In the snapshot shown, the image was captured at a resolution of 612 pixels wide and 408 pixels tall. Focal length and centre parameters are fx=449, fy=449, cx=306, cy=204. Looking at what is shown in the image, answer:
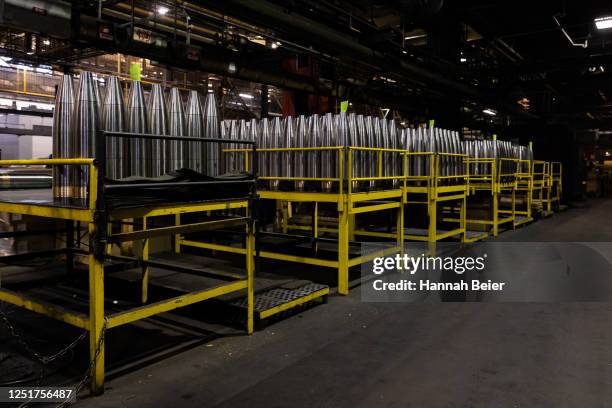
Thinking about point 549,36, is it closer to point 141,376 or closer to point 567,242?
point 567,242

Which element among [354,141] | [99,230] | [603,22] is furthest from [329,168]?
[603,22]

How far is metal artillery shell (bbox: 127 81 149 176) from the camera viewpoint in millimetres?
3129

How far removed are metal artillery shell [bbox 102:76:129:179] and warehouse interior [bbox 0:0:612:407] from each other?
1 centimetres

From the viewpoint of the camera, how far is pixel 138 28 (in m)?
4.84

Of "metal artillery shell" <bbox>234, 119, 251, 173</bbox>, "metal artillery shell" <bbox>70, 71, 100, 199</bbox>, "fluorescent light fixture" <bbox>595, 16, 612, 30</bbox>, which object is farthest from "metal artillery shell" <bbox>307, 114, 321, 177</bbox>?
"fluorescent light fixture" <bbox>595, 16, 612, 30</bbox>

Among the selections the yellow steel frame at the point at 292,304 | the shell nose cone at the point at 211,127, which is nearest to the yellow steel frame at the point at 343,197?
the yellow steel frame at the point at 292,304

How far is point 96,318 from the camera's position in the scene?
2.34 metres

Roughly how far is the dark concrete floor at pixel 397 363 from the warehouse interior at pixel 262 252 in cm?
2

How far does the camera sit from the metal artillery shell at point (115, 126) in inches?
119

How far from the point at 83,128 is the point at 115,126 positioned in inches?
8.5

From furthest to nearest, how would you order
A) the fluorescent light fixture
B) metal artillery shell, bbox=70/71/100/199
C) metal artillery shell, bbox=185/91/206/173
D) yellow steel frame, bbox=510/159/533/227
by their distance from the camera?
yellow steel frame, bbox=510/159/533/227, the fluorescent light fixture, metal artillery shell, bbox=185/91/206/173, metal artillery shell, bbox=70/71/100/199

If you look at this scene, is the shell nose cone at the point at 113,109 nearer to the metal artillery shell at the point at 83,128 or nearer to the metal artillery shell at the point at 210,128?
the metal artillery shell at the point at 83,128

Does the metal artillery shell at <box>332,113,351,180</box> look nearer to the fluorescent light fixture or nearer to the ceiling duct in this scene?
the ceiling duct

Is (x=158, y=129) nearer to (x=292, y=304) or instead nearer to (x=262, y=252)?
(x=292, y=304)
